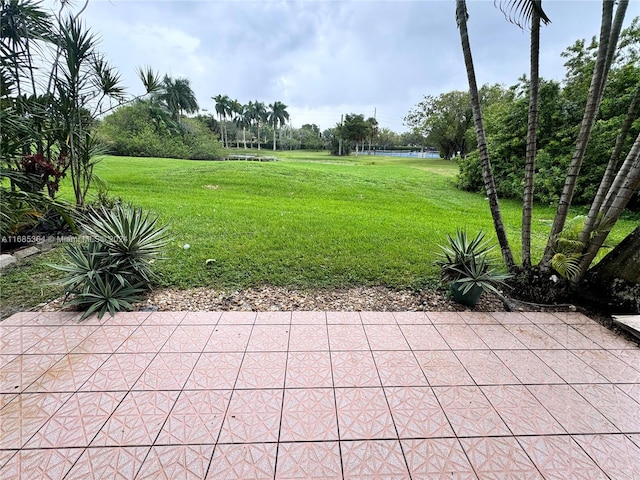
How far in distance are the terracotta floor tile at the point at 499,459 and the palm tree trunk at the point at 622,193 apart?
2.33 m

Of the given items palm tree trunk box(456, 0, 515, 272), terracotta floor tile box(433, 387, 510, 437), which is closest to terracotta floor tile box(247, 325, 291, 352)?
terracotta floor tile box(433, 387, 510, 437)

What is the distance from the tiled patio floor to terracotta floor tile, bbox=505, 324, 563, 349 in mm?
14

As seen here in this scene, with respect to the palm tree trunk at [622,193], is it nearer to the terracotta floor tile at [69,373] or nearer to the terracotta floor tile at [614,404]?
the terracotta floor tile at [614,404]

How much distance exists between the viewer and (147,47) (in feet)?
18.6

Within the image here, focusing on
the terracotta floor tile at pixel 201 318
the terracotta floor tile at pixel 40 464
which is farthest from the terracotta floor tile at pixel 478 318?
the terracotta floor tile at pixel 40 464

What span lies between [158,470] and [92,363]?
1064 millimetres

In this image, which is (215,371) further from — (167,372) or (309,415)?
(309,415)

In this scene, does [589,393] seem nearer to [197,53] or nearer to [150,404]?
[150,404]

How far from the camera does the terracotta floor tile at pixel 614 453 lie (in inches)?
54.9

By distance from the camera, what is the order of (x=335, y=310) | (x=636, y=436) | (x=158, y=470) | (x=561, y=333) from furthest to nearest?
(x=335, y=310) → (x=561, y=333) → (x=636, y=436) → (x=158, y=470)

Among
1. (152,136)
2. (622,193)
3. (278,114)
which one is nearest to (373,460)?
(622,193)

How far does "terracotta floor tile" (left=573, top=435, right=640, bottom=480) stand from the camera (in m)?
1.40

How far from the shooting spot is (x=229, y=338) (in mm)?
2346

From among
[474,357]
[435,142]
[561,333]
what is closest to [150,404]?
[474,357]
